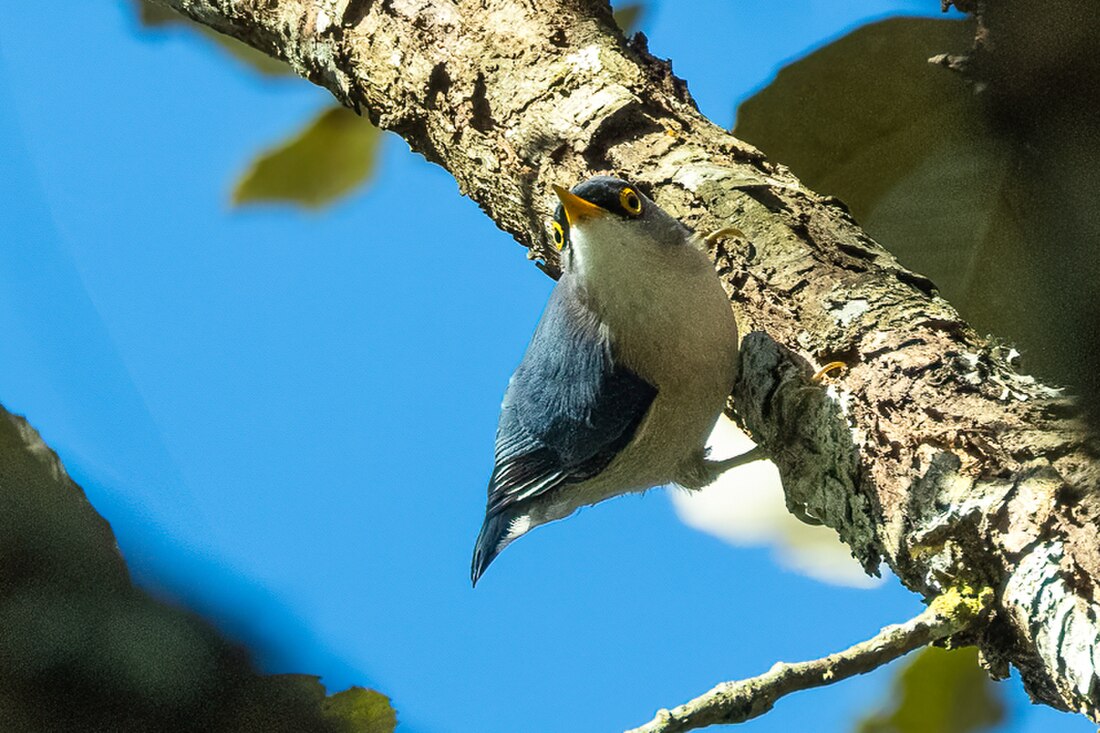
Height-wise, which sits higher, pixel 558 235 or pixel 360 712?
pixel 558 235

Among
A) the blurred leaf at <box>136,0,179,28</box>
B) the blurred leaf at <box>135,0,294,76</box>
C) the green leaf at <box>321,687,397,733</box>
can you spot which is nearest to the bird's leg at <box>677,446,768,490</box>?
the green leaf at <box>321,687,397,733</box>

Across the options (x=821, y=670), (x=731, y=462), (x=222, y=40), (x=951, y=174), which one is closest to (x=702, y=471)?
(x=731, y=462)

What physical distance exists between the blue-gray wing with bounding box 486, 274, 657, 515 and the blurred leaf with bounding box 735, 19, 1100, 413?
0.43 m

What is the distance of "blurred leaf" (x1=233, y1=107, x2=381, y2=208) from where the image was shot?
2.22 m

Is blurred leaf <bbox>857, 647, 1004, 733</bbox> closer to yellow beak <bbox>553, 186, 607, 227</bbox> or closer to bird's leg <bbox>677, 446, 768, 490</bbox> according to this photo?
bird's leg <bbox>677, 446, 768, 490</bbox>

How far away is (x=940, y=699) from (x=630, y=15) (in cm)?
139

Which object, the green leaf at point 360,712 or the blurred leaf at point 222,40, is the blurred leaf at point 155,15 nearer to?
the blurred leaf at point 222,40

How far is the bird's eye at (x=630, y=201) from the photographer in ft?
4.56

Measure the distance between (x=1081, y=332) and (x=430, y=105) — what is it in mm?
1151

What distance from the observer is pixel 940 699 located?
1.44 m

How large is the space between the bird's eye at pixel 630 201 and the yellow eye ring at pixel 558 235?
0.11 meters

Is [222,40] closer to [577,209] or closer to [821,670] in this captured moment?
[577,209]

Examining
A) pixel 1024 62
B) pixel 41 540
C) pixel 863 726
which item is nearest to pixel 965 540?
pixel 1024 62

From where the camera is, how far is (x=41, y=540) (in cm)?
77
